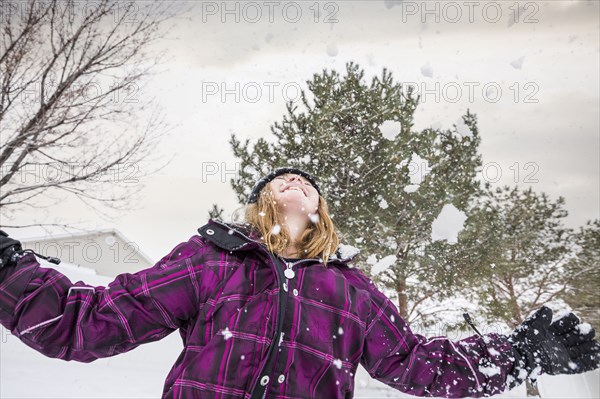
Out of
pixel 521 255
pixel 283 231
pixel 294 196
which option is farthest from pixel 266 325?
pixel 521 255

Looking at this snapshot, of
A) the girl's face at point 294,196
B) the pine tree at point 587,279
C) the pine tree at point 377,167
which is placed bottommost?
the pine tree at point 587,279

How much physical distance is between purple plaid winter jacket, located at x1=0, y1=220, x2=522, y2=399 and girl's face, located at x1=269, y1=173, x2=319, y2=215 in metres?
0.35

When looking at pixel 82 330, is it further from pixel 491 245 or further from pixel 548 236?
pixel 548 236

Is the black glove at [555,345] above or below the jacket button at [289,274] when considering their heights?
below

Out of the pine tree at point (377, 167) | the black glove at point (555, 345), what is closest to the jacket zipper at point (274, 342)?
the black glove at point (555, 345)

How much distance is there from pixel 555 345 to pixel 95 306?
6.77ft

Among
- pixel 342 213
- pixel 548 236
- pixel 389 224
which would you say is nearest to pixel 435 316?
pixel 389 224

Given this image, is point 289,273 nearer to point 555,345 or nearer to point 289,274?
point 289,274

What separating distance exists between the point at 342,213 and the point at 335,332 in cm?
892

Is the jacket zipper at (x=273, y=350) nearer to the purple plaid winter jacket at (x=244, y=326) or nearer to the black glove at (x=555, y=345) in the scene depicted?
the purple plaid winter jacket at (x=244, y=326)

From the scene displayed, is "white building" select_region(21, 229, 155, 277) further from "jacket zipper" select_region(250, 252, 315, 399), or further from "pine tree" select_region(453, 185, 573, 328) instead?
"jacket zipper" select_region(250, 252, 315, 399)

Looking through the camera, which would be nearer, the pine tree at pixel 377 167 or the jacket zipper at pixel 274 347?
the jacket zipper at pixel 274 347

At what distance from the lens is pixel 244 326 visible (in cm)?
156

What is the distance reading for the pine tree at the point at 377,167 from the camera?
10.4 metres
